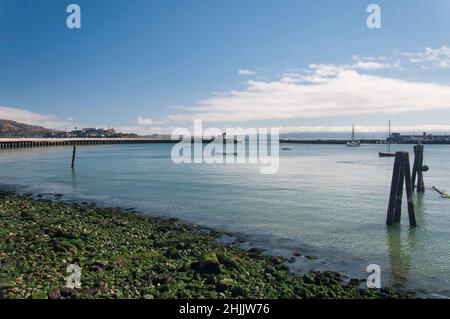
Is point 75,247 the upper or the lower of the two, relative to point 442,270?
upper

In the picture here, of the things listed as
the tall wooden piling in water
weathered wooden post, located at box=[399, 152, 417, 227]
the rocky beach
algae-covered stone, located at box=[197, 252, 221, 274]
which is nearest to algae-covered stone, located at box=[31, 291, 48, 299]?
the rocky beach

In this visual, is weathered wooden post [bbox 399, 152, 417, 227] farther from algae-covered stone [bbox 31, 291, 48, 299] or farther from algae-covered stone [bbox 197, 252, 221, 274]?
algae-covered stone [bbox 31, 291, 48, 299]

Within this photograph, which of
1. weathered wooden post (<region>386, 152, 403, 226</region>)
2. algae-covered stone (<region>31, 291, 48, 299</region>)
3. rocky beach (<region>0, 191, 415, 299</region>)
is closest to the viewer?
algae-covered stone (<region>31, 291, 48, 299</region>)

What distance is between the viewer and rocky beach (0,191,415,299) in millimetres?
10406

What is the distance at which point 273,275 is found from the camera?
12.5 metres

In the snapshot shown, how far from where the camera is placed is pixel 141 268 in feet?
40.1

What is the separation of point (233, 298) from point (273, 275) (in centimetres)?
260

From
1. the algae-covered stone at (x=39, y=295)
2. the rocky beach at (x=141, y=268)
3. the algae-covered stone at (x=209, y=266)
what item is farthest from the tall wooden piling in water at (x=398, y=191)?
the algae-covered stone at (x=39, y=295)

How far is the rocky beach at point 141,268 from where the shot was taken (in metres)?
10.4

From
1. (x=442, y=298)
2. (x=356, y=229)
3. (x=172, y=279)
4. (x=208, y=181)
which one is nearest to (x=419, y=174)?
(x=356, y=229)

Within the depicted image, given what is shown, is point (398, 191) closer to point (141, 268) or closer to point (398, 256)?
point (398, 256)
